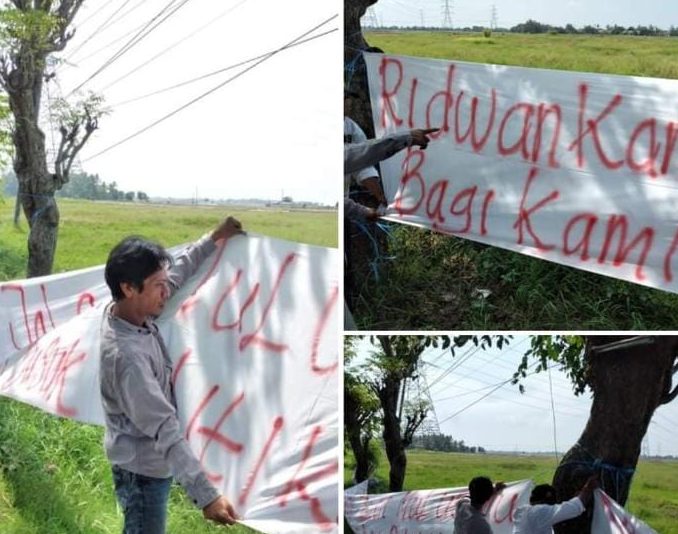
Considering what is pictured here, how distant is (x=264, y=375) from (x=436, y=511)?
69.0 inches

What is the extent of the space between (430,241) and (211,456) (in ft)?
5.45

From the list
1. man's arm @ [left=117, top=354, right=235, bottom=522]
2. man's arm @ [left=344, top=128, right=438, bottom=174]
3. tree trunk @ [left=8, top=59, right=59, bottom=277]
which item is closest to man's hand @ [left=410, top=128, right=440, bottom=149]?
man's arm @ [left=344, top=128, right=438, bottom=174]

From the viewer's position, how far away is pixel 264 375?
3.02m

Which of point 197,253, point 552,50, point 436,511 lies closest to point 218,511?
point 197,253

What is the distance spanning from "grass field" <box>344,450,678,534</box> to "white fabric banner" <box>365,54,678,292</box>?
1177mm

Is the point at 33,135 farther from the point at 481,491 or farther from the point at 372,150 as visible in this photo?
the point at 481,491

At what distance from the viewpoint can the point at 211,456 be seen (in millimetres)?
3029

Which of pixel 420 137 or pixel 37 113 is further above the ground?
pixel 37 113

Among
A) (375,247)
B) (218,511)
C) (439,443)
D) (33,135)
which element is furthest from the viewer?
(33,135)

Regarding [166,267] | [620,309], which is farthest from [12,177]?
[620,309]

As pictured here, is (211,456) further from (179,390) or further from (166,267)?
(166,267)

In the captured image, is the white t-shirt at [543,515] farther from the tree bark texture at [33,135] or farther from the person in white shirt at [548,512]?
the tree bark texture at [33,135]

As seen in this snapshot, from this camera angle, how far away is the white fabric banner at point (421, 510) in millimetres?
4000

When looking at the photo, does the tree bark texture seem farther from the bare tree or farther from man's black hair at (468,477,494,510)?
man's black hair at (468,477,494,510)
